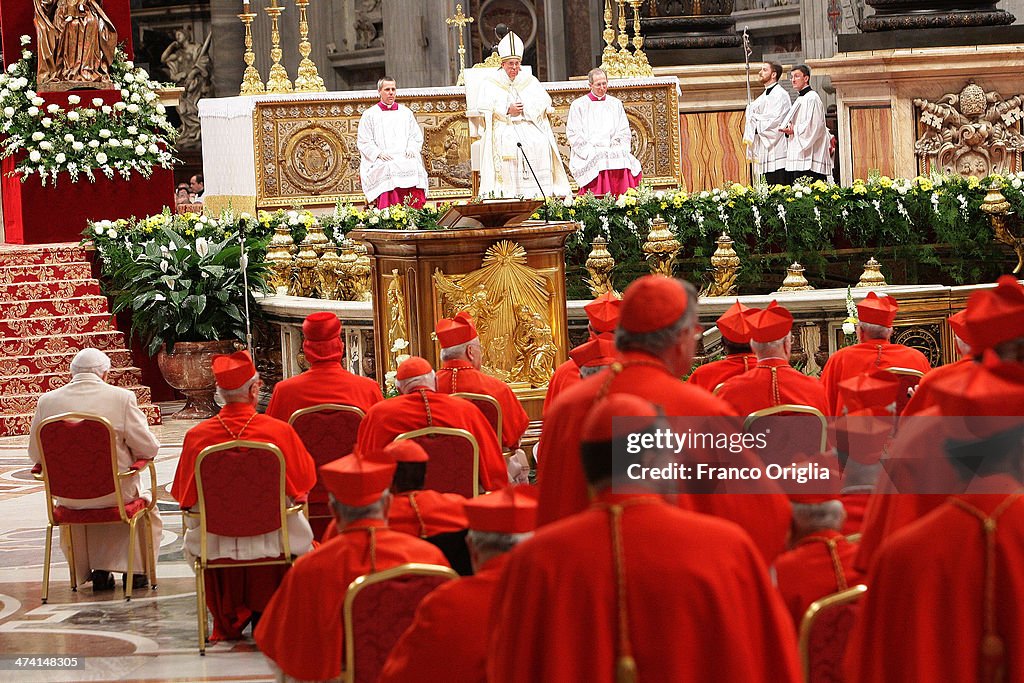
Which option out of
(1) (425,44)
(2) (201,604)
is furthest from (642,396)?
(1) (425,44)

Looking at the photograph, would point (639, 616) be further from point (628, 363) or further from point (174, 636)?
point (174, 636)

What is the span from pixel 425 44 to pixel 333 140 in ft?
21.3

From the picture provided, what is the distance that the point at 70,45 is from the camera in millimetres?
14984

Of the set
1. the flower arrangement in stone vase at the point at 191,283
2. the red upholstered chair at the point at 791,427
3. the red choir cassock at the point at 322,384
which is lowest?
the red upholstered chair at the point at 791,427

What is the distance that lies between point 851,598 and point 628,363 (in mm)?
696

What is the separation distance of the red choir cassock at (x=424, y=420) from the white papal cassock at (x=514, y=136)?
10146 mm

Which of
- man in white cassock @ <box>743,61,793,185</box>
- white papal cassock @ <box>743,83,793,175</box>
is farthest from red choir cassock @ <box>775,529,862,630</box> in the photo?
white papal cassock @ <box>743,83,793,175</box>

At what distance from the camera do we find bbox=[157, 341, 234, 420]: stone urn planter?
41.2 feet

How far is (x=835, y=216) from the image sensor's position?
37.9ft

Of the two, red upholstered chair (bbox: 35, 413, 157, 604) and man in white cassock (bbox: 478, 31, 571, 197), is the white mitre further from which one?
red upholstered chair (bbox: 35, 413, 157, 604)

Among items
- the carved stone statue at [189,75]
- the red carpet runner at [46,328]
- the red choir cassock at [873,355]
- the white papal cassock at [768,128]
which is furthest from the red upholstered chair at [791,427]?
the carved stone statue at [189,75]

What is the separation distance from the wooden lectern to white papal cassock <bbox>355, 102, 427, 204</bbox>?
28.5ft

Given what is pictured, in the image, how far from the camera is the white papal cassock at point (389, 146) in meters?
17.2

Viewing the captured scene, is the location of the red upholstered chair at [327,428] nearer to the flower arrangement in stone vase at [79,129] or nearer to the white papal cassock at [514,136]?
the flower arrangement in stone vase at [79,129]
